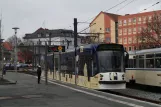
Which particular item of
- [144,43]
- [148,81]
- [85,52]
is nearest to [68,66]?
[85,52]

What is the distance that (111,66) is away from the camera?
22.8 meters

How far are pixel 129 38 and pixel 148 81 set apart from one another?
9611 centimetres

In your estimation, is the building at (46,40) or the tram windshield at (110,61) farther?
the building at (46,40)

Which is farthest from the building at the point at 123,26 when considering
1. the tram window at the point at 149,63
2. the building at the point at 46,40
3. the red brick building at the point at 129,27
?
the tram window at the point at 149,63

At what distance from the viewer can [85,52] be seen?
2550 cm

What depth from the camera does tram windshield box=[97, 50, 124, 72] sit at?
22719 millimetres

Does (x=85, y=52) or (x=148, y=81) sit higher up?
(x=85, y=52)

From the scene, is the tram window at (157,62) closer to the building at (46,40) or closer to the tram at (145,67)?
the tram at (145,67)

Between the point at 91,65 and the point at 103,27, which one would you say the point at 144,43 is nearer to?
the point at 91,65

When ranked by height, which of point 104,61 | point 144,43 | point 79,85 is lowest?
point 79,85

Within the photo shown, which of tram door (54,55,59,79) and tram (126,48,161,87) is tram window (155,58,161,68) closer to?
tram (126,48,161,87)

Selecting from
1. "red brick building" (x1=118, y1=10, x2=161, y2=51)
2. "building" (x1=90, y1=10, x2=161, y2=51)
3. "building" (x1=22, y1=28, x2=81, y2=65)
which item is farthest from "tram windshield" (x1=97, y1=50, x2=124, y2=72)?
"red brick building" (x1=118, y1=10, x2=161, y2=51)

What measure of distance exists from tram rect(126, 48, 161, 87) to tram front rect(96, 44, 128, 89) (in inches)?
87.8

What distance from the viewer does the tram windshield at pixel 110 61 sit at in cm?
2272
